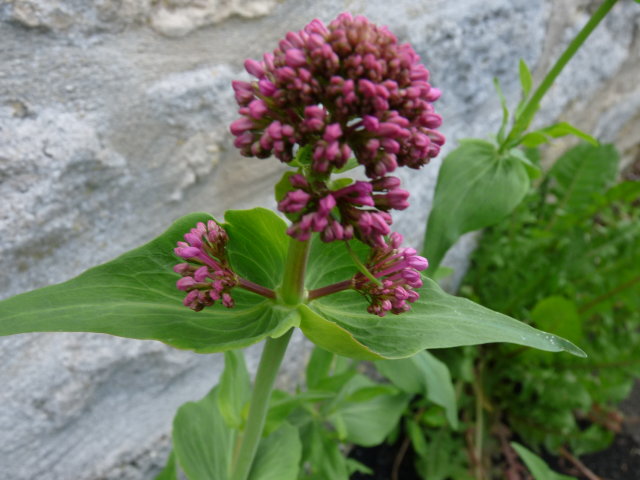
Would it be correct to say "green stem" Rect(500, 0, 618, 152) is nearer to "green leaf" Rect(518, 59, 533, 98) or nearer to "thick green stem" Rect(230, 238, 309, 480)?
"green leaf" Rect(518, 59, 533, 98)

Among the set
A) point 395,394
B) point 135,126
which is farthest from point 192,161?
point 395,394

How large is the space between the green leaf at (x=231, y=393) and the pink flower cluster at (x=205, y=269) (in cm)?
37

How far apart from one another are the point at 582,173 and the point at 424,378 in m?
1.26

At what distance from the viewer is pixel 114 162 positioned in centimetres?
106

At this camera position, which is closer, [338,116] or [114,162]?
[338,116]

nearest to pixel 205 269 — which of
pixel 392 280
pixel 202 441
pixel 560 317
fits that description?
pixel 392 280

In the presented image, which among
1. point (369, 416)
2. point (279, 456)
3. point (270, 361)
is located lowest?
point (369, 416)

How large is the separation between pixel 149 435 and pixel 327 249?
89cm

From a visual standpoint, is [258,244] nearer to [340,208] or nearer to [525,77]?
[340,208]

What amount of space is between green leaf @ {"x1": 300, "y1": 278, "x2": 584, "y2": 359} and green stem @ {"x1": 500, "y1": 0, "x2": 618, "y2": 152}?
0.58 meters

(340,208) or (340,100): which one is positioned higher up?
(340,100)

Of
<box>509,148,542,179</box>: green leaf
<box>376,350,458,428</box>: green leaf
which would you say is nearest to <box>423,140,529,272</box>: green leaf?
<box>509,148,542,179</box>: green leaf

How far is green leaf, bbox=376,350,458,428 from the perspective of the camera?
137 cm

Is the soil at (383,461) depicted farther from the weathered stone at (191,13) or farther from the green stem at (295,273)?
the weathered stone at (191,13)
